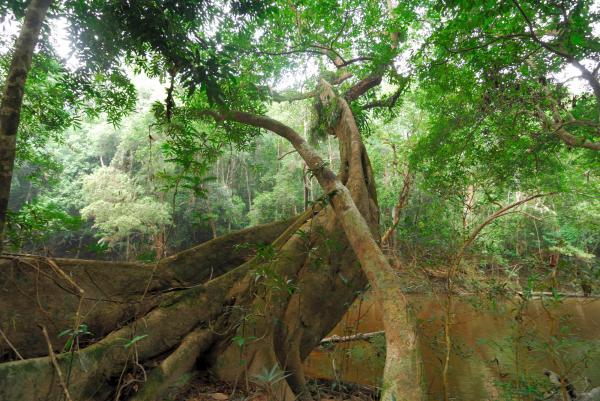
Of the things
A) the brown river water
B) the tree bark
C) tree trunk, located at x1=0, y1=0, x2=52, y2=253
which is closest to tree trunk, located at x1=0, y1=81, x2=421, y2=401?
the tree bark

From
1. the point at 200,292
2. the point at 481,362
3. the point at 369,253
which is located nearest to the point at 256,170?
the point at 200,292

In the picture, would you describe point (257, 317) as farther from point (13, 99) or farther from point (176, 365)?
point (13, 99)

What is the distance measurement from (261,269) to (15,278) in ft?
6.62

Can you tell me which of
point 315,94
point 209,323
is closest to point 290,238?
point 209,323

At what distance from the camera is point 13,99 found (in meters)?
2.21

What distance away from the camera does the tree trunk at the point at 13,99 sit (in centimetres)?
213

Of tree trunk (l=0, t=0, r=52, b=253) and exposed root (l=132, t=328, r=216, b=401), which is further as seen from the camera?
exposed root (l=132, t=328, r=216, b=401)

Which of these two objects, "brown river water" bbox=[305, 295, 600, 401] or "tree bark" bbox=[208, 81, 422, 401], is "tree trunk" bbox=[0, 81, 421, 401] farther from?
"brown river water" bbox=[305, 295, 600, 401]

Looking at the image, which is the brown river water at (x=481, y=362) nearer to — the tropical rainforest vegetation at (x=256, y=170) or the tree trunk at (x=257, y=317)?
the tropical rainforest vegetation at (x=256, y=170)

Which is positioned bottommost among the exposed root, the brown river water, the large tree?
the brown river water

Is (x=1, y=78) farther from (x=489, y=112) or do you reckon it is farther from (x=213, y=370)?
(x=489, y=112)

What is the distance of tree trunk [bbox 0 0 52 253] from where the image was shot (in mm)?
2133

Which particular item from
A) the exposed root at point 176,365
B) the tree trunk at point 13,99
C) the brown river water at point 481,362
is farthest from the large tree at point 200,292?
the brown river water at point 481,362

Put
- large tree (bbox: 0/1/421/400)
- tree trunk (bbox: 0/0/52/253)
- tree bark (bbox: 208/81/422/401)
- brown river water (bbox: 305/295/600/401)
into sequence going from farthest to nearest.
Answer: brown river water (bbox: 305/295/600/401)
large tree (bbox: 0/1/421/400)
tree bark (bbox: 208/81/422/401)
tree trunk (bbox: 0/0/52/253)
